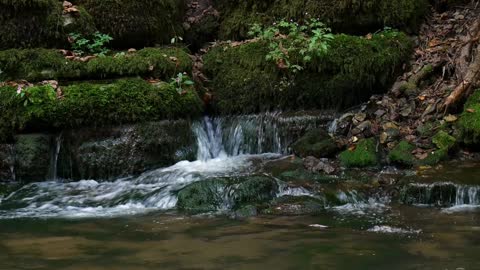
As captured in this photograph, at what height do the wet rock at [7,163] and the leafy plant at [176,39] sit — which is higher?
the leafy plant at [176,39]

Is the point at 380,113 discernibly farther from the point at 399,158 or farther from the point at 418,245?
the point at 418,245

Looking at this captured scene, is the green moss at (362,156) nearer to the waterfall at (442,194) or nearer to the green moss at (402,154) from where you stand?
the green moss at (402,154)

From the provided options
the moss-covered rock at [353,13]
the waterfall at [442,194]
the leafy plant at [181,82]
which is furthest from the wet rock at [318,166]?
the moss-covered rock at [353,13]

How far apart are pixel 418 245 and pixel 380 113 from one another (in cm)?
405

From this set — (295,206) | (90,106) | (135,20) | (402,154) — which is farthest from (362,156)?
(135,20)

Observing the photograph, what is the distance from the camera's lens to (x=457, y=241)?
4.10 metres

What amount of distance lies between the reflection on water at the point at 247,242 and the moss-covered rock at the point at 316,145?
6.86ft

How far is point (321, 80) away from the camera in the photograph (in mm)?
8258

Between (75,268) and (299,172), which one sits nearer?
(75,268)

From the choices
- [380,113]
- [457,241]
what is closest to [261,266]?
[457,241]

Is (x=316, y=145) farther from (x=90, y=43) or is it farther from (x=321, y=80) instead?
(x=90, y=43)

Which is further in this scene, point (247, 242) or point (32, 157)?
point (32, 157)

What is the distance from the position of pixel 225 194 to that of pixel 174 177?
50.1 inches

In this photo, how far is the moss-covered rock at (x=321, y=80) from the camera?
8.22 meters
